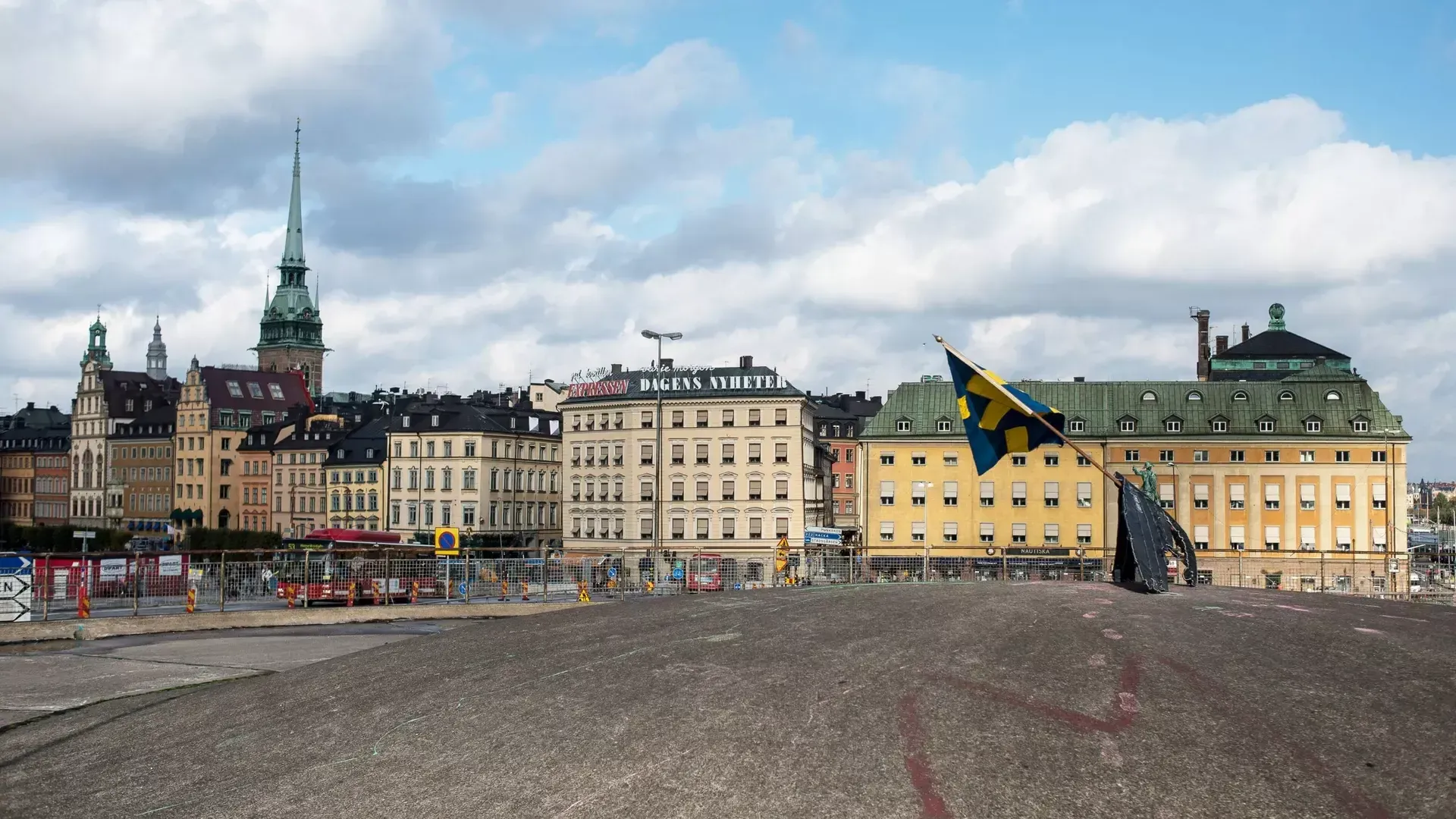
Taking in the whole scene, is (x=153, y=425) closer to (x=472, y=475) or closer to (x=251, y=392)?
(x=251, y=392)

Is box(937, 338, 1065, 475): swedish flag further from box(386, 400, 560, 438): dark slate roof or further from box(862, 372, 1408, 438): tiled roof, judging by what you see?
box(386, 400, 560, 438): dark slate roof

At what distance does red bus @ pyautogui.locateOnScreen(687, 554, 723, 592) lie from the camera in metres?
50.3

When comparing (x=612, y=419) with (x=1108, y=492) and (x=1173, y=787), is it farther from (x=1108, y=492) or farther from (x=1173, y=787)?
(x=1173, y=787)

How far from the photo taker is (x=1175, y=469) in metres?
97.4

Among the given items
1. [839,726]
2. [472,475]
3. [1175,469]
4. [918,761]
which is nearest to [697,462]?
[472,475]

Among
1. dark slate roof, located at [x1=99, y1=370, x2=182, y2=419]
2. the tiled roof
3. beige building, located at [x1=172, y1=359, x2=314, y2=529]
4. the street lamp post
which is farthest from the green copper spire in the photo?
dark slate roof, located at [x1=99, y1=370, x2=182, y2=419]

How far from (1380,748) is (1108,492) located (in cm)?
8473

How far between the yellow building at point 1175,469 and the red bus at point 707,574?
142 ft

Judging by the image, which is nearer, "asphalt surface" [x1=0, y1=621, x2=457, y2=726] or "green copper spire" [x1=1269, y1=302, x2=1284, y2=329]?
"asphalt surface" [x1=0, y1=621, x2=457, y2=726]

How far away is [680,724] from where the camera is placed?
17484mm

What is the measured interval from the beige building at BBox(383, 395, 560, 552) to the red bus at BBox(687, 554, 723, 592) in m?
71.5

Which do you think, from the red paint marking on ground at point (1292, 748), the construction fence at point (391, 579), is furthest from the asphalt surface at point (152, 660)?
the red paint marking on ground at point (1292, 748)

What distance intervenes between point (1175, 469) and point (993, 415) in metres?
74.3

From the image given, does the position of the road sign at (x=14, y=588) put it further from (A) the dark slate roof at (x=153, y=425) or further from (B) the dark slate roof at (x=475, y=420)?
(A) the dark slate roof at (x=153, y=425)
